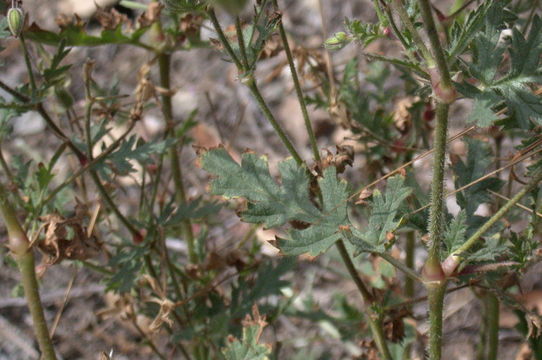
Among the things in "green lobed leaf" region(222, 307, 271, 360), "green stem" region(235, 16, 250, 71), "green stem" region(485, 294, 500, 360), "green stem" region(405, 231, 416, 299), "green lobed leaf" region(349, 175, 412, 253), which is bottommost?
"green stem" region(485, 294, 500, 360)

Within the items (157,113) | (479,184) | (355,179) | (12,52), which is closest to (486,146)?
(479,184)

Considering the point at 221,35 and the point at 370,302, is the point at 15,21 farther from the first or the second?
the point at 370,302

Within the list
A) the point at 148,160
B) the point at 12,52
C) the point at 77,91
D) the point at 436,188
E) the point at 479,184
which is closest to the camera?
the point at 436,188

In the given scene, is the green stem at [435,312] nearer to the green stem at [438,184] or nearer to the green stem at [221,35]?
the green stem at [438,184]

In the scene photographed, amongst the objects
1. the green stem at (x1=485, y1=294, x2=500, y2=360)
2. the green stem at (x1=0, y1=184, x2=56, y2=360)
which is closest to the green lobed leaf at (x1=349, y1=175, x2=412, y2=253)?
the green stem at (x1=485, y1=294, x2=500, y2=360)

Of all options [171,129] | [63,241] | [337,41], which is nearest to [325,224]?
[337,41]

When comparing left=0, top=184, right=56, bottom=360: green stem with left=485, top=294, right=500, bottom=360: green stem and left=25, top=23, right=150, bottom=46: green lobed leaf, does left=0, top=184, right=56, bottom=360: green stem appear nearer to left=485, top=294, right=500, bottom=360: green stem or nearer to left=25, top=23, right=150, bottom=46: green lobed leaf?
left=25, top=23, right=150, bottom=46: green lobed leaf

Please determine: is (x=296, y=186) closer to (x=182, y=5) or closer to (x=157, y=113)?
(x=182, y=5)

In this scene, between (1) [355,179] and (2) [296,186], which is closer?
(2) [296,186]

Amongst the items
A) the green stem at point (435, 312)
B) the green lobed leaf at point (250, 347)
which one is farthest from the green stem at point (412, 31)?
the green lobed leaf at point (250, 347)
